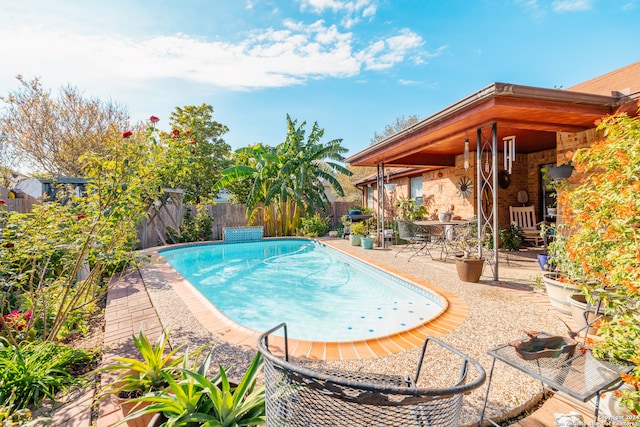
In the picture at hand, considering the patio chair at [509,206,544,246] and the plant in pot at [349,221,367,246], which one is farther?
the plant in pot at [349,221,367,246]

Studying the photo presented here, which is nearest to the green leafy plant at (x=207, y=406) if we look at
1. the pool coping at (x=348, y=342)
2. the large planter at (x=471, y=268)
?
the pool coping at (x=348, y=342)

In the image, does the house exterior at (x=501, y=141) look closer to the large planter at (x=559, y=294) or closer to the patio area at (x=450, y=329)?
the patio area at (x=450, y=329)

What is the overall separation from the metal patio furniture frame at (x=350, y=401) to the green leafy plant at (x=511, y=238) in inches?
357

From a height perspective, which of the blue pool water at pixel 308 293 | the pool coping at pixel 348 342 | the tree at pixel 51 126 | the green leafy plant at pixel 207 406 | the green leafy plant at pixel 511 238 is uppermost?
the tree at pixel 51 126

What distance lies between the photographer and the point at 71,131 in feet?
46.7

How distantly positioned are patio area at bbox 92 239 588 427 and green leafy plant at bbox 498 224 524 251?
2199mm

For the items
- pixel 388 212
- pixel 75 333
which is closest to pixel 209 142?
pixel 388 212

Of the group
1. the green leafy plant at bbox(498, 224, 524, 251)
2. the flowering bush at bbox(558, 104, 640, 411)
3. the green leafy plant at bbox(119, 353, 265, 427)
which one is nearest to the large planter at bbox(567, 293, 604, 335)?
the flowering bush at bbox(558, 104, 640, 411)

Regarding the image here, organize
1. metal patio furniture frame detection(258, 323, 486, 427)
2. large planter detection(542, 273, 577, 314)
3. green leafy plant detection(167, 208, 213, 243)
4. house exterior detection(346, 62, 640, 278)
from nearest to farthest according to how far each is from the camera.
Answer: metal patio furniture frame detection(258, 323, 486, 427) < large planter detection(542, 273, 577, 314) < house exterior detection(346, 62, 640, 278) < green leafy plant detection(167, 208, 213, 243)

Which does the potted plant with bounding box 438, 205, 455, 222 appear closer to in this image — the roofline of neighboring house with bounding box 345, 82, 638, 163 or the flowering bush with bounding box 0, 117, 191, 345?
the roofline of neighboring house with bounding box 345, 82, 638, 163

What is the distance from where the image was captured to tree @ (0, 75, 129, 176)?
13094 mm

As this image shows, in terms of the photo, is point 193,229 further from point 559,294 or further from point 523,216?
point 523,216

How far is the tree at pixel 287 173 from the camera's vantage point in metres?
13.4

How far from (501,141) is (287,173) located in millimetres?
8648
